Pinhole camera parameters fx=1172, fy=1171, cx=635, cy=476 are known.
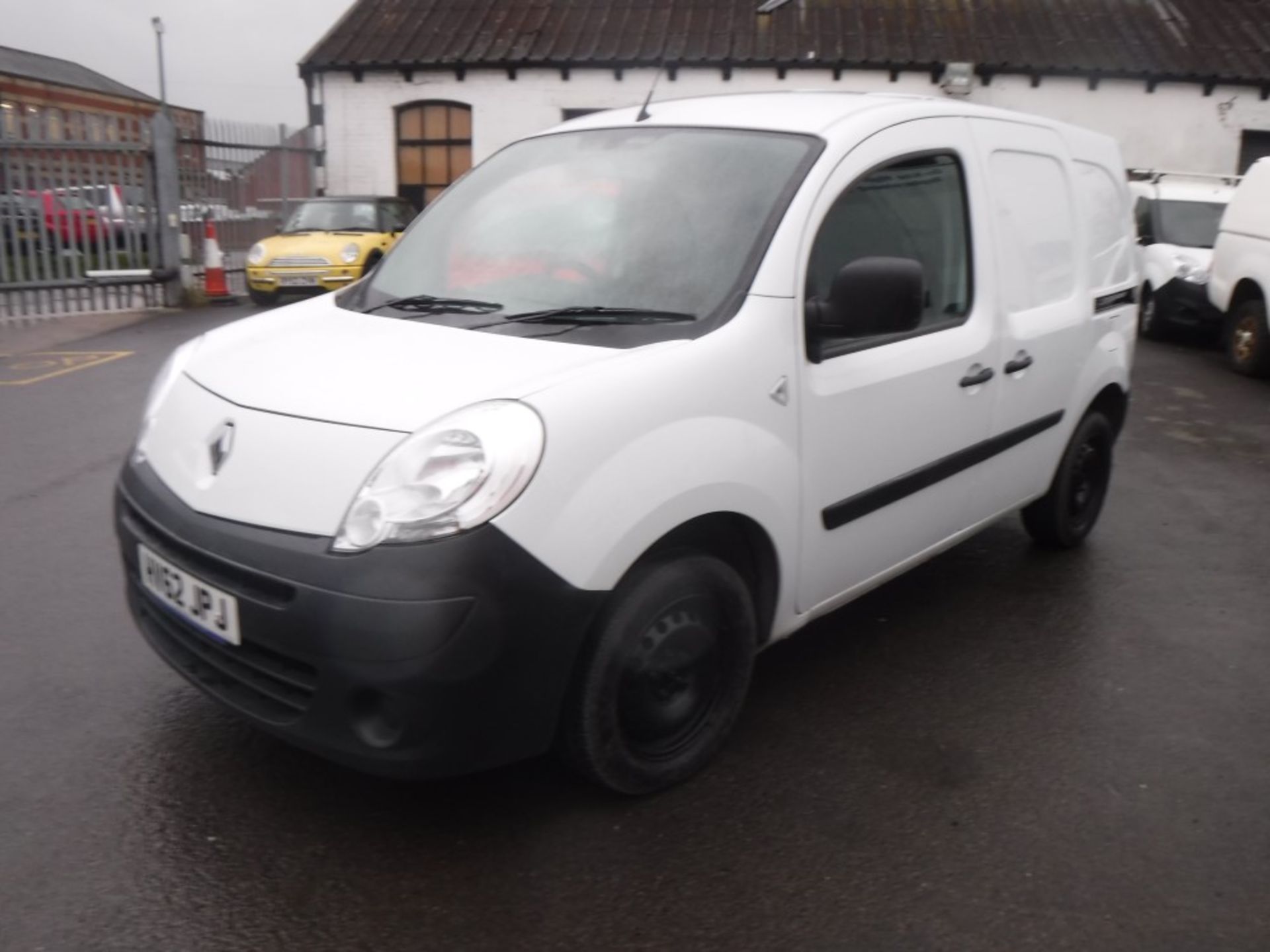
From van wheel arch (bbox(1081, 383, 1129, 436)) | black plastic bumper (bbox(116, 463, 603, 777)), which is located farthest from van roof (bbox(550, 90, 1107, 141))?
black plastic bumper (bbox(116, 463, 603, 777))

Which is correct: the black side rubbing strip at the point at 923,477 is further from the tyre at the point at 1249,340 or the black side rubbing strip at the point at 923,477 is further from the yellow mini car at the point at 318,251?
the yellow mini car at the point at 318,251

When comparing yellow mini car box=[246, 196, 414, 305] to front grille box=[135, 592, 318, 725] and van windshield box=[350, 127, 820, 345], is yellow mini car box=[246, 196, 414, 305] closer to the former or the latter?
van windshield box=[350, 127, 820, 345]

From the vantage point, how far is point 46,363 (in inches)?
389

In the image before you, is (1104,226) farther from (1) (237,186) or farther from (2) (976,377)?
(1) (237,186)

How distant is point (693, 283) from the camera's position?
10.6ft

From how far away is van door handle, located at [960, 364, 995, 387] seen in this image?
151 inches

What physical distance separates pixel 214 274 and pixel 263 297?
902mm

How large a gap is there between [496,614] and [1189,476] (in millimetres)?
5534

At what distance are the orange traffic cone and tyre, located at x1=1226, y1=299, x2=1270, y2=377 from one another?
11.6 meters

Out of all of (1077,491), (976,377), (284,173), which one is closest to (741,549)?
(976,377)

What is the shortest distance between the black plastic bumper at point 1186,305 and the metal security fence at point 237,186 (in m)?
11.7

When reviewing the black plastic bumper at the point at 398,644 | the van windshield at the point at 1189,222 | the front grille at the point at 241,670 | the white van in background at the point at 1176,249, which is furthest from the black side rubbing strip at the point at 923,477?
the van windshield at the point at 1189,222

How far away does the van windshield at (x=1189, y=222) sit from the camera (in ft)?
42.0

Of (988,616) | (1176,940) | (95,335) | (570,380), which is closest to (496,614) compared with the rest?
(570,380)
